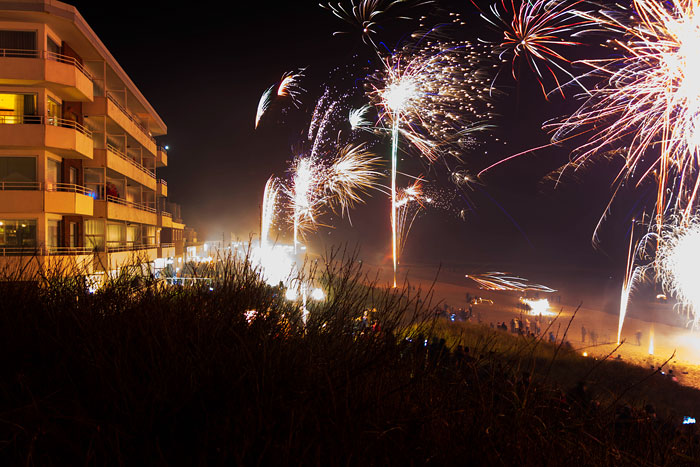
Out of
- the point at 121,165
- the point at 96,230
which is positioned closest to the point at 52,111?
the point at 121,165

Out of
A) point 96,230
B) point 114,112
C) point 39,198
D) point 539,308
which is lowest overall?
point 539,308

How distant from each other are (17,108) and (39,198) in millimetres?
3986

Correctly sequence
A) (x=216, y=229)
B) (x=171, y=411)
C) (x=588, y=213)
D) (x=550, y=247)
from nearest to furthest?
(x=171, y=411), (x=216, y=229), (x=550, y=247), (x=588, y=213)

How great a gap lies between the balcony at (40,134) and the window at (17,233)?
3142 millimetres

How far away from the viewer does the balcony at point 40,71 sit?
1542 cm

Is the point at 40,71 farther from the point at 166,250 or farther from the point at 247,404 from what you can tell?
the point at 247,404

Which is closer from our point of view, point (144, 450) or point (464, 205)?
point (144, 450)

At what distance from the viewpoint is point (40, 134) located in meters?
16.1

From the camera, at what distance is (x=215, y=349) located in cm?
333

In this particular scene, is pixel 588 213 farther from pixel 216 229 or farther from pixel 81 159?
pixel 81 159

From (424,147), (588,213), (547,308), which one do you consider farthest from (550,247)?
(424,147)

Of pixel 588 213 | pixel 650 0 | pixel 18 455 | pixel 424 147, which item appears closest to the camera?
pixel 18 455

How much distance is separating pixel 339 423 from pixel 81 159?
21379 millimetres

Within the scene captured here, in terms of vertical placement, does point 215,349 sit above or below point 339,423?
above
